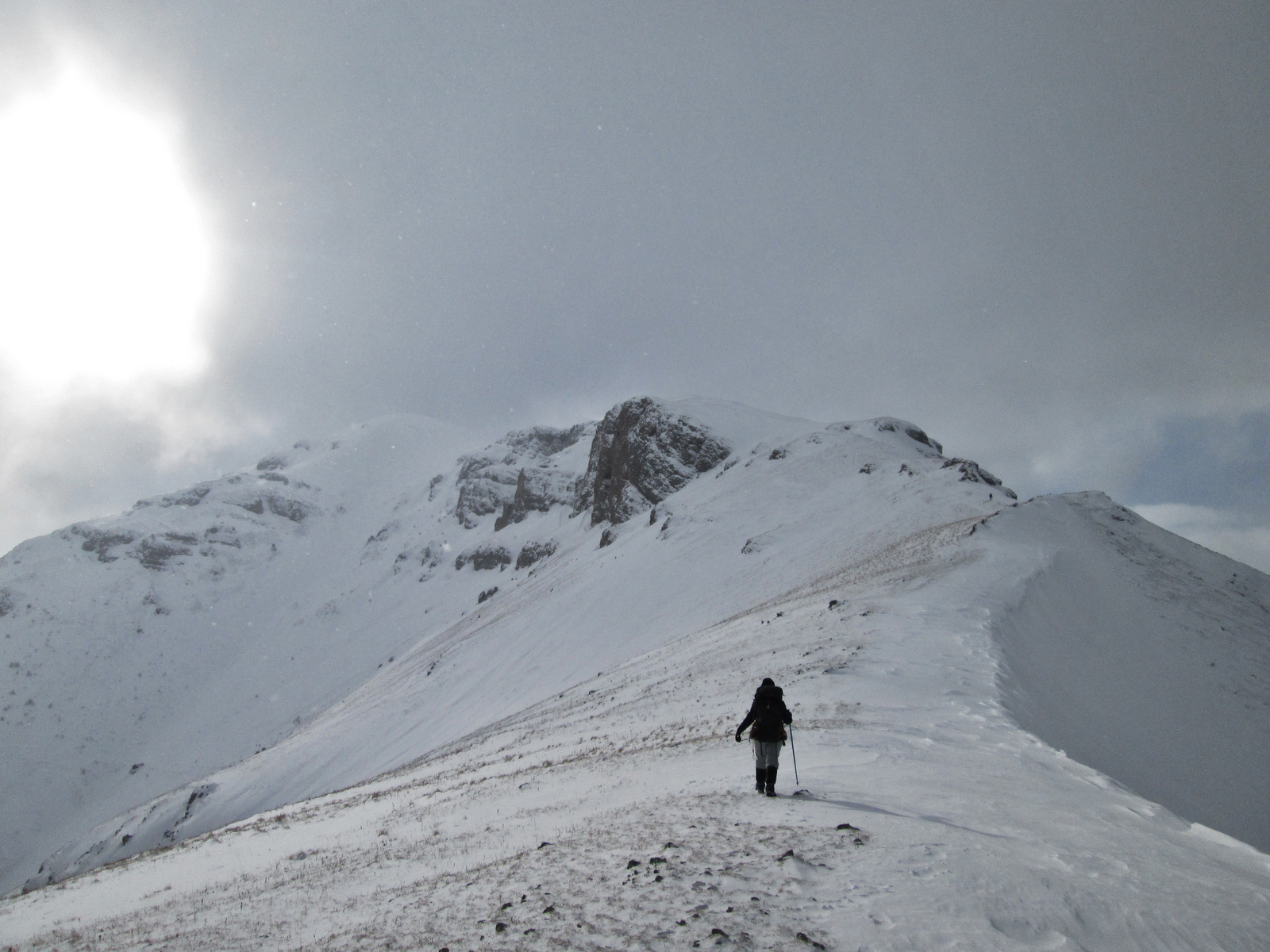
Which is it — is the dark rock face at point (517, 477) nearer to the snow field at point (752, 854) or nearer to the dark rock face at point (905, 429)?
the dark rock face at point (905, 429)

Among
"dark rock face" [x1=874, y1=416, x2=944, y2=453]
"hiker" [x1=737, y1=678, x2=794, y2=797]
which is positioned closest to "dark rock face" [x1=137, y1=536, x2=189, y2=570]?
"dark rock face" [x1=874, y1=416, x2=944, y2=453]

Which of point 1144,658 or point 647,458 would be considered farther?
point 647,458

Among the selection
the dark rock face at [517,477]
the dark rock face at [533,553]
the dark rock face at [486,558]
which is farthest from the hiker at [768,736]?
the dark rock face at [517,477]

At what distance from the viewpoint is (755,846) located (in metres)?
6.76

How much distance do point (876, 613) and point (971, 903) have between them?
18.2 meters

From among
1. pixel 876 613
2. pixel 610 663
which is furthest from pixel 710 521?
pixel 876 613

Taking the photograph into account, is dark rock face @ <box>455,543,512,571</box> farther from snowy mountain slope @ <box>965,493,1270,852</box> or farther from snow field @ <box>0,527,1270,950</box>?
snow field @ <box>0,527,1270,950</box>

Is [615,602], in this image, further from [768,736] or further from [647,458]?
[768,736]

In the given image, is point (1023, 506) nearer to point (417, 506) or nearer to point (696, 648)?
point (696, 648)

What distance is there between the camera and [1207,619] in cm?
2477

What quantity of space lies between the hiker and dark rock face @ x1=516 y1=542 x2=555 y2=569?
90.1 metres

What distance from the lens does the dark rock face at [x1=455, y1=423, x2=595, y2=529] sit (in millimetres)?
124938

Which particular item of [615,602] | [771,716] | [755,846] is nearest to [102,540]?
[615,602]

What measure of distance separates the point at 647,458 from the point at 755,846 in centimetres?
7939
